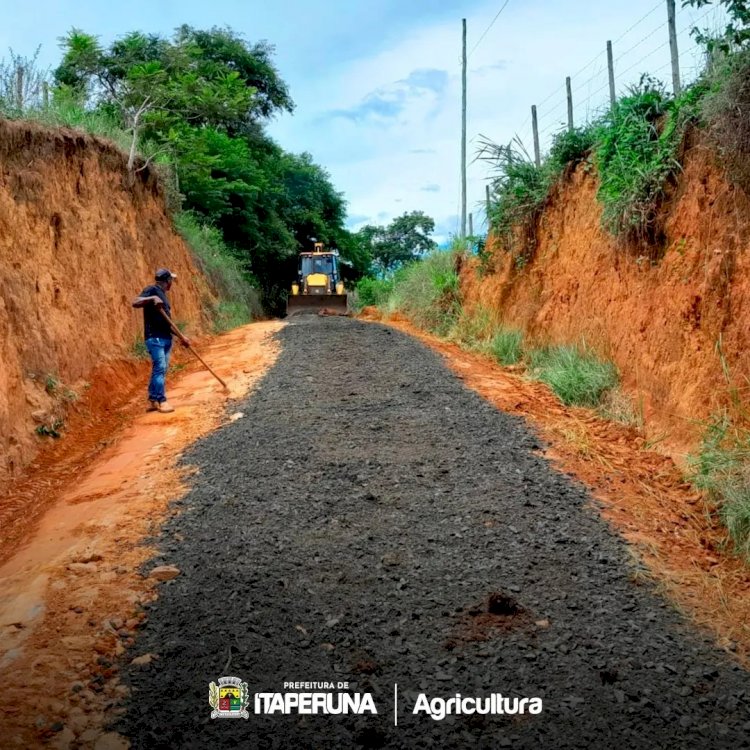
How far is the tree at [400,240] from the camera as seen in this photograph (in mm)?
49719

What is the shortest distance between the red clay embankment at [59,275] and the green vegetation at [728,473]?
243 inches

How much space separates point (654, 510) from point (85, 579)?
4019 mm

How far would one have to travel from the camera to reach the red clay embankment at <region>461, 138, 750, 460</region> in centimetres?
666

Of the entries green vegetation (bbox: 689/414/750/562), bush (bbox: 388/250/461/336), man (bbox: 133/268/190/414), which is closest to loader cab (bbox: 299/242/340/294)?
bush (bbox: 388/250/461/336)

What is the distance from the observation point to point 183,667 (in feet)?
11.7

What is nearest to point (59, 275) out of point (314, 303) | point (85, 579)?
point (85, 579)

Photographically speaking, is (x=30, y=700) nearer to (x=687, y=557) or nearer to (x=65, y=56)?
(x=687, y=557)

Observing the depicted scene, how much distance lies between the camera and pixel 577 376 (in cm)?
895

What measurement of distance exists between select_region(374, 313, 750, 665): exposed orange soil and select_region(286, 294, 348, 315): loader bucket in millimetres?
14543

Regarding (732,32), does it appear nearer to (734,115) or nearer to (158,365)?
(734,115)

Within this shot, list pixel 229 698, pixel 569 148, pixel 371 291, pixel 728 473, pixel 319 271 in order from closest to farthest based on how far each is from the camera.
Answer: pixel 229 698 < pixel 728 473 < pixel 569 148 < pixel 319 271 < pixel 371 291

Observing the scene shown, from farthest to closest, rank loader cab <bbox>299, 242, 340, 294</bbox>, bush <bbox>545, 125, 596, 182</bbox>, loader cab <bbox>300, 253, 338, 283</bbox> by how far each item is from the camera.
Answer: loader cab <bbox>300, 253, 338, 283</bbox>
loader cab <bbox>299, 242, 340, 294</bbox>
bush <bbox>545, 125, 596, 182</bbox>

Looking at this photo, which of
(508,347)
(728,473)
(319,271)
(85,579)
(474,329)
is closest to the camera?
(85,579)

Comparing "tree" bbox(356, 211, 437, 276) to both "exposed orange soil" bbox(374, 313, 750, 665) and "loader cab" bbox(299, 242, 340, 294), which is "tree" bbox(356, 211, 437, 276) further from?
"exposed orange soil" bbox(374, 313, 750, 665)
